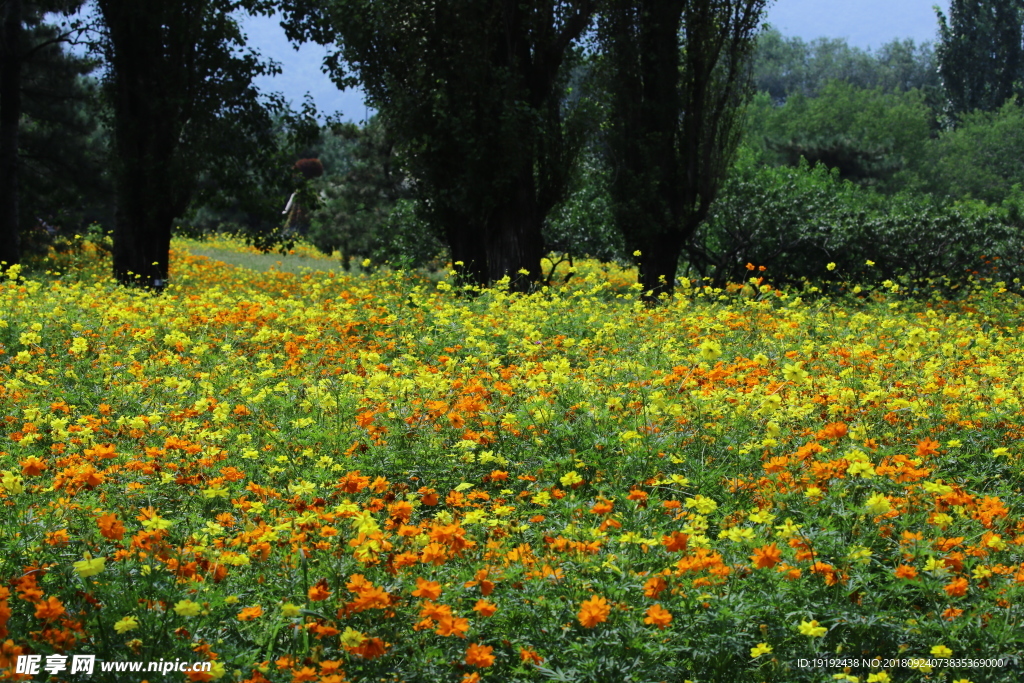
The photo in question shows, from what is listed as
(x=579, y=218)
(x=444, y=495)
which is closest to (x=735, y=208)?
(x=579, y=218)

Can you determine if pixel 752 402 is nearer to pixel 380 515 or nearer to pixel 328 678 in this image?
pixel 380 515

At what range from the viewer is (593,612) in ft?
8.81

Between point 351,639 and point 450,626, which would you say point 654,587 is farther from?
point 351,639

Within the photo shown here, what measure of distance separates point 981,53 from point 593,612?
48.6 meters

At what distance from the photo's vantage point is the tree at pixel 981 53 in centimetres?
4216

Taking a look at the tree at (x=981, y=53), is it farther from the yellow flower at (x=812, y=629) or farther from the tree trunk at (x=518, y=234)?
the yellow flower at (x=812, y=629)

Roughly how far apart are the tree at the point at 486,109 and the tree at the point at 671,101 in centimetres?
102

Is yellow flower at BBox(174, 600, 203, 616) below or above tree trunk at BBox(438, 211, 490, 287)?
below

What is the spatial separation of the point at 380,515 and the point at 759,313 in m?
5.79

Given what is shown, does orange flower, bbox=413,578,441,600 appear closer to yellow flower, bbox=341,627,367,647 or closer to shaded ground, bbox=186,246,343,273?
yellow flower, bbox=341,627,367,647

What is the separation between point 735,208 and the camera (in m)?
15.8

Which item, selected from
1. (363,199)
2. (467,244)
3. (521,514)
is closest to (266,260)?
(363,199)

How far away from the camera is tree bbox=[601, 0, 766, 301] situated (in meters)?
11.9

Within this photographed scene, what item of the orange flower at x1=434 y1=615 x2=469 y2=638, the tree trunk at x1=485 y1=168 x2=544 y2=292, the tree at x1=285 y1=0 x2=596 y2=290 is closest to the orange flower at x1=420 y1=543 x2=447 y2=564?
the orange flower at x1=434 y1=615 x2=469 y2=638
